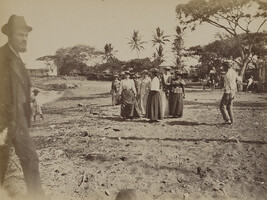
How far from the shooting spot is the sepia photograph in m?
3.09

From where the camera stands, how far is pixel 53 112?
3564mm

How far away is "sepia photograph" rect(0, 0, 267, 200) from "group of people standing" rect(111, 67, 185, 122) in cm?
23

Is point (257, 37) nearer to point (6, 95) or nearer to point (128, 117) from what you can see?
point (128, 117)

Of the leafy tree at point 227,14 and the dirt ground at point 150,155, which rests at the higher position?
the leafy tree at point 227,14

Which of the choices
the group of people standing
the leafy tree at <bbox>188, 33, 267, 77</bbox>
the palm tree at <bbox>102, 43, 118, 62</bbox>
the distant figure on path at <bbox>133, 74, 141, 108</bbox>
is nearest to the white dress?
the group of people standing

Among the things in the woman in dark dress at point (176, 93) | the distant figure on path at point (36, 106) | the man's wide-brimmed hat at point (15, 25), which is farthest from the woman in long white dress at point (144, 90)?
the man's wide-brimmed hat at point (15, 25)

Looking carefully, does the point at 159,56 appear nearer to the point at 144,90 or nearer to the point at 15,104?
the point at 144,90

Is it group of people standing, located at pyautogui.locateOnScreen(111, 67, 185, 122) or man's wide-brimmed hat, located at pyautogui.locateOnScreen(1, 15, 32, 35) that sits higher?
man's wide-brimmed hat, located at pyautogui.locateOnScreen(1, 15, 32, 35)

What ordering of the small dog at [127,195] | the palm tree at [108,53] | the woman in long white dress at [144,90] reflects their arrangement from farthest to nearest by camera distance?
the woman in long white dress at [144,90] < the palm tree at [108,53] < the small dog at [127,195]

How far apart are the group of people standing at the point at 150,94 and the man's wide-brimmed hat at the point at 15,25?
1128 millimetres

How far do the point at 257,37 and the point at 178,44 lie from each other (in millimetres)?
706

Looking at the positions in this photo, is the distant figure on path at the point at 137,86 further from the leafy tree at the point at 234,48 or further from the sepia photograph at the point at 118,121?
the leafy tree at the point at 234,48

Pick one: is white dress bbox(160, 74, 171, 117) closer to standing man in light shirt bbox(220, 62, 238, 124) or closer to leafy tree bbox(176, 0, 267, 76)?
standing man in light shirt bbox(220, 62, 238, 124)

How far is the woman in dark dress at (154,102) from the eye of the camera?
4096 mm
